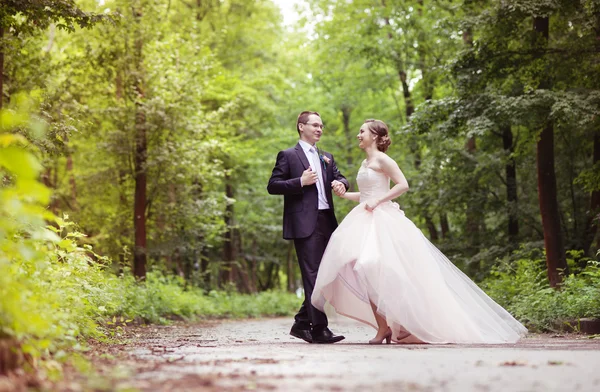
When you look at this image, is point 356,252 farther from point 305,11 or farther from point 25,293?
point 305,11

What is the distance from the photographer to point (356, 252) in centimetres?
886

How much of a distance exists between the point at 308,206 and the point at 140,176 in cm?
1305

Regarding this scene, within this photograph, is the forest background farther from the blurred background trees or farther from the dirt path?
the dirt path

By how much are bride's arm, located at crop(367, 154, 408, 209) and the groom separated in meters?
0.51

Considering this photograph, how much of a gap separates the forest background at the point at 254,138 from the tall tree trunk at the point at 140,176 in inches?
2.5

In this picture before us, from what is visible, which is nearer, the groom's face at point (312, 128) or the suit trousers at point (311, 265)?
the suit trousers at point (311, 265)

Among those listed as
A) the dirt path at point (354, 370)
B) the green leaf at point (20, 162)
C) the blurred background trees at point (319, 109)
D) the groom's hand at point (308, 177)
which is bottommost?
the dirt path at point (354, 370)

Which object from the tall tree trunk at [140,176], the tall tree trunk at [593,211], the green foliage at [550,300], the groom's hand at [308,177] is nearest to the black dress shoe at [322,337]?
the groom's hand at [308,177]

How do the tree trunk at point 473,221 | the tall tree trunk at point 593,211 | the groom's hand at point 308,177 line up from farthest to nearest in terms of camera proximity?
1. the tree trunk at point 473,221
2. the tall tree trunk at point 593,211
3. the groom's hand at point 308,177

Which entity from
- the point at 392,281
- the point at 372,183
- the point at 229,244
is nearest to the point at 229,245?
the point at 229,244

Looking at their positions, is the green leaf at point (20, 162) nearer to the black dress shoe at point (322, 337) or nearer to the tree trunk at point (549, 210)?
the black dress shoe at point (322, 337)

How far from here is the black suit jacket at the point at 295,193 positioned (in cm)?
909

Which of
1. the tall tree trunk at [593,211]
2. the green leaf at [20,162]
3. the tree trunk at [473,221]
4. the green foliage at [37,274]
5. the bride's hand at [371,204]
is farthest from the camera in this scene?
the tree trunk at [473,221]

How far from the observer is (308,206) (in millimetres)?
9164
